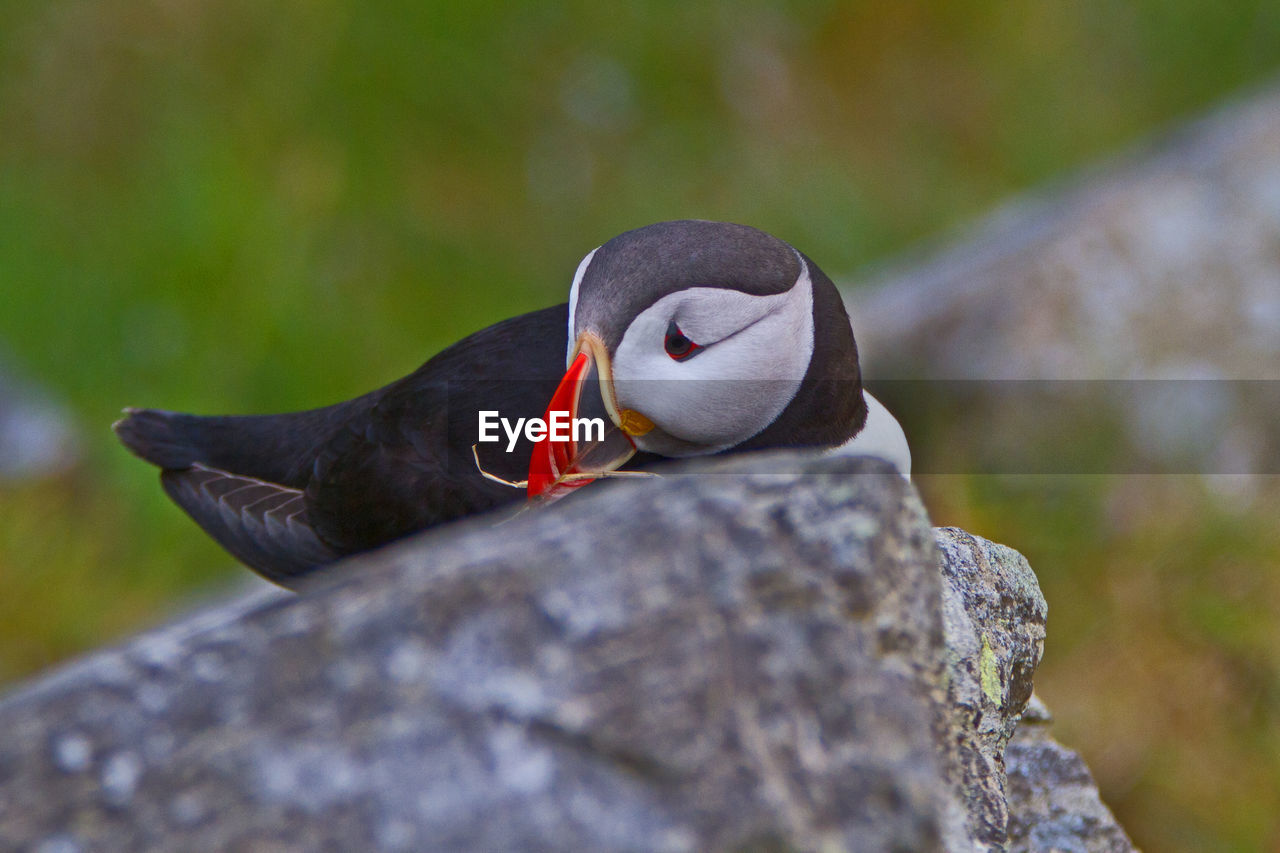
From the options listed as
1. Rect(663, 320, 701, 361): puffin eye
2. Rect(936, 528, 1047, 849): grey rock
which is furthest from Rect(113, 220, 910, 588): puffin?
Rect(936, 528, 1047, 849): grey rock

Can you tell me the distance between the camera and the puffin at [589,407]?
2031 mm

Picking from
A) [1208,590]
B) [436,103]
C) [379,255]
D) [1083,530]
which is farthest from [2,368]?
[1208,590]

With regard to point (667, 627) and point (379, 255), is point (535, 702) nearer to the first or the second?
point (667, 627)

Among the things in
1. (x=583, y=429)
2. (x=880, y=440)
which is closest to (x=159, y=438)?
(x=583, y=429)

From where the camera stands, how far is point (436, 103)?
659cm

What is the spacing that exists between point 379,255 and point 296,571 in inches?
151

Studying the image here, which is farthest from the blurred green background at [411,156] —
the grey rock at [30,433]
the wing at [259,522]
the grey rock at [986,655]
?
the grey rock at [986,655]

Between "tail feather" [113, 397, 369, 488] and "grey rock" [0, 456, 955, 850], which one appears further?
"tail feather" [113, 397, 369, 488]

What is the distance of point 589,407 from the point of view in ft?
6.84

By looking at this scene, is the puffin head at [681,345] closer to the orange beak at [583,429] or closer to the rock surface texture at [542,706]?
the orange beak at [583,429]

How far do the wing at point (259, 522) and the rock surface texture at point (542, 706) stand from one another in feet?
4.54

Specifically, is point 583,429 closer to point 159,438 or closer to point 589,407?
point 589,407

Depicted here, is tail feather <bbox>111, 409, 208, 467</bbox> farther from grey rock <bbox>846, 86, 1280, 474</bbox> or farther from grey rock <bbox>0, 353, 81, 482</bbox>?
grey rock <bbox>846, 86, 1280, 474</bbox>

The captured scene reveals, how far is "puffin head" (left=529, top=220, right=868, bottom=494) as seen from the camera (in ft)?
6.62
